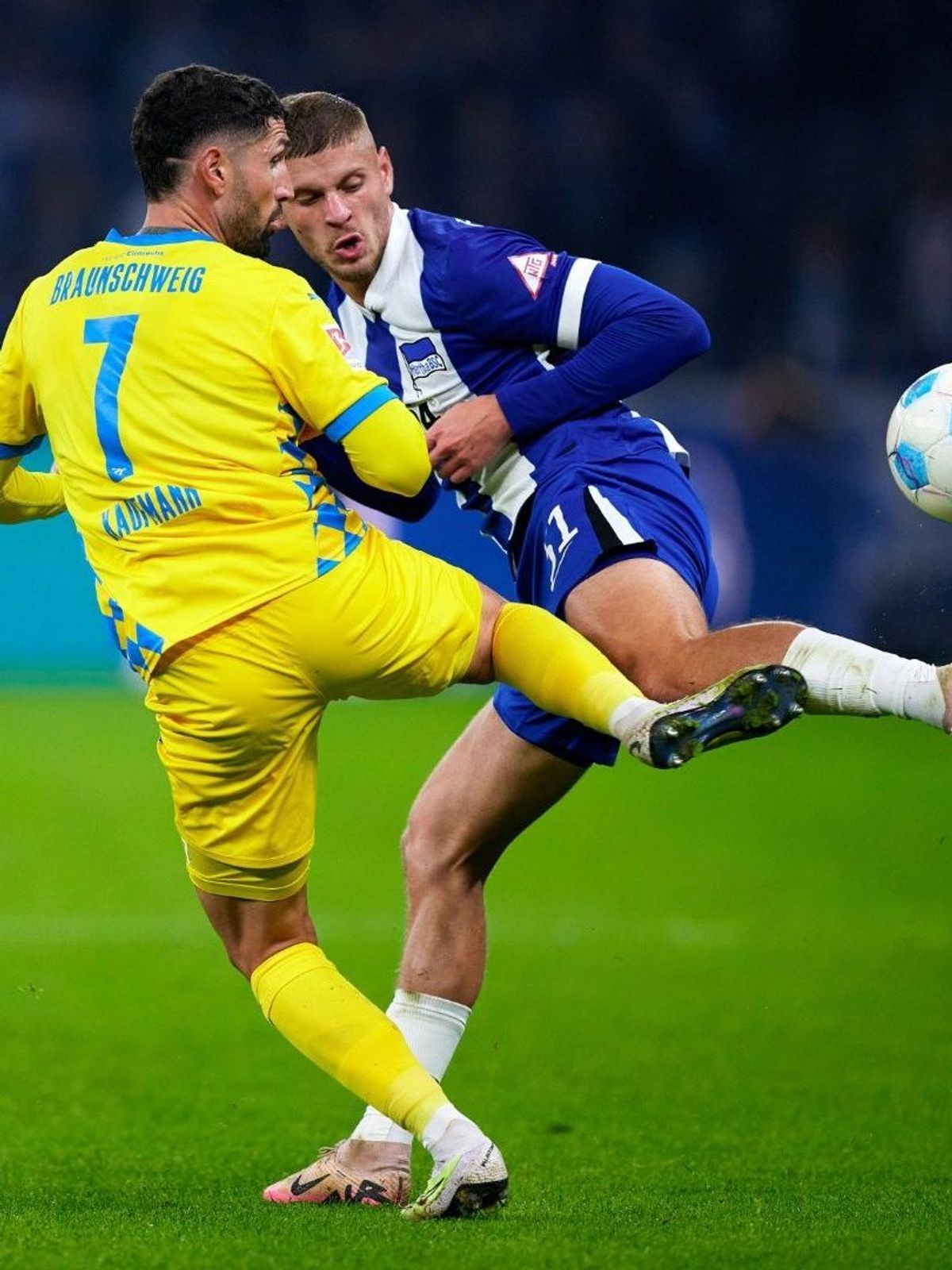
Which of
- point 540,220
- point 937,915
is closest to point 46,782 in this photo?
point 937,915

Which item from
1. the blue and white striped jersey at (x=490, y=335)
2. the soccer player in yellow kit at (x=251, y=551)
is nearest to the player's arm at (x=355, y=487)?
the soccer player in yellow kit at (x=251, y=551)

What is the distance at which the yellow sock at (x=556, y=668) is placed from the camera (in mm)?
3578

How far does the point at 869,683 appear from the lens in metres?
3.51

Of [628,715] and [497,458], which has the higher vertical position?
[497,458]

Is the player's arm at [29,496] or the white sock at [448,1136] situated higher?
the player's arm at [29,496]

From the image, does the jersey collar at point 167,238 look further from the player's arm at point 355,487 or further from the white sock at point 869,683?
the white sock at point 869,683

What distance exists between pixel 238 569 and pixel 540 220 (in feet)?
36.2

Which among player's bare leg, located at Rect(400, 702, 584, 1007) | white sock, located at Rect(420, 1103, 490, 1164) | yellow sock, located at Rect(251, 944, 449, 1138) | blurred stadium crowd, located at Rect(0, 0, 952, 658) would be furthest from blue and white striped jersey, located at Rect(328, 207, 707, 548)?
blurred stadium crowd, located at Rect(0, 0, 952, 658)

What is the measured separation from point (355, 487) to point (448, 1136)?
1.21 meters

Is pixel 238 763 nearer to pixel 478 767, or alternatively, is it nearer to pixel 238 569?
pixel 238 569

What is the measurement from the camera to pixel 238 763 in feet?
11.7

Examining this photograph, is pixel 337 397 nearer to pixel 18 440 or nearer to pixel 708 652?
pixel 18 440

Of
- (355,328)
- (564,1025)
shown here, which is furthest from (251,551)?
(564,1025)

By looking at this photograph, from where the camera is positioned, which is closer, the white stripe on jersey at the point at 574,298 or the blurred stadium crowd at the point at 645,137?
the white stripe on jersey at the point at 574,298
